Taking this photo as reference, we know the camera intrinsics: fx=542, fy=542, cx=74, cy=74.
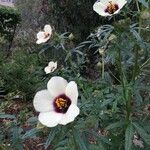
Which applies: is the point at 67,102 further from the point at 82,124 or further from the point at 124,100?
the point at 124,100

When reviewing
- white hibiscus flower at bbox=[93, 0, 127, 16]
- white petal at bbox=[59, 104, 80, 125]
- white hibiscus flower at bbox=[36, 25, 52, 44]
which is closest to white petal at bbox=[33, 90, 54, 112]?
white petal at bbox=[59, 104, 80, 125]

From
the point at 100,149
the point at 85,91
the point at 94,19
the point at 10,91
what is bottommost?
the point at 10,91

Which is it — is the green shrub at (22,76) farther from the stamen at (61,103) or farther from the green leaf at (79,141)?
the stamen at (61,103)

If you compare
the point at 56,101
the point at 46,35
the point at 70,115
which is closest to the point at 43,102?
the point at 56,101

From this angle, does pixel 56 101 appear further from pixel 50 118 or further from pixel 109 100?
pixel 109 100

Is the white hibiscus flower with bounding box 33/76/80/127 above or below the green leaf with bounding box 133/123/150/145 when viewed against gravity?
above

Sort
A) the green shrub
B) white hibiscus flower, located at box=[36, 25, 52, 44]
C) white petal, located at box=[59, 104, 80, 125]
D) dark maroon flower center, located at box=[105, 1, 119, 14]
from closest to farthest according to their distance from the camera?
white petal, located at box=[59, 104, 80, 125] → dark maroon flower center, located at box=[105, 1, 119, 14] → white hibiscus flower, located at box=[36, 25, 52, 44] → the green shrub

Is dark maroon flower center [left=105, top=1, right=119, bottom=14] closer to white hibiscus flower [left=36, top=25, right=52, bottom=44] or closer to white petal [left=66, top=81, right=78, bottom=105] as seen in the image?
white hibiscus flower [left=36, top=25, right=52, bottom=44]

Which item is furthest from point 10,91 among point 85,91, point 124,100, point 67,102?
point 67,102
